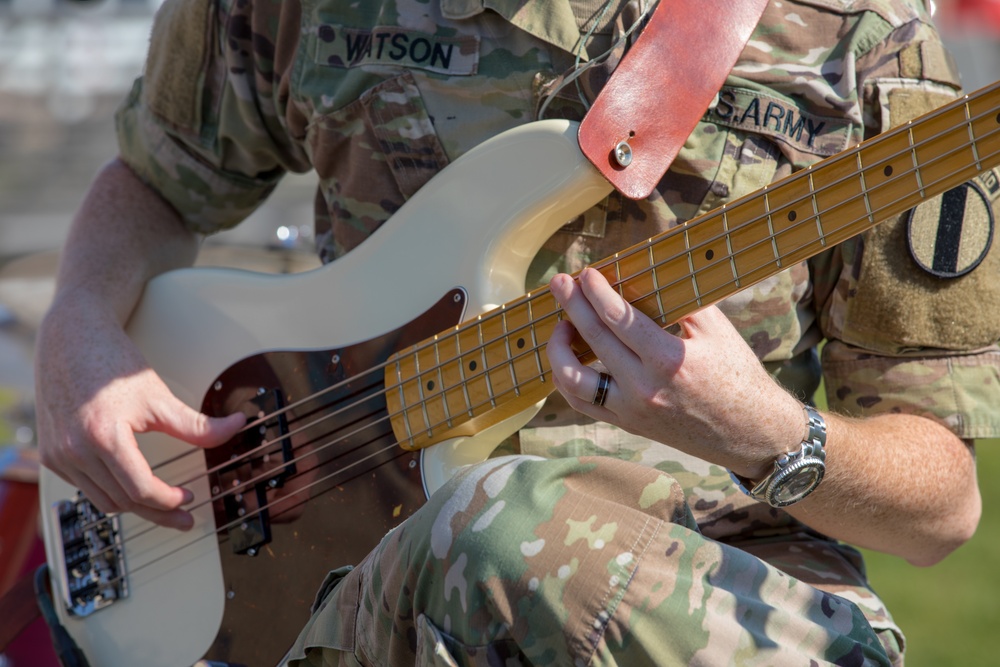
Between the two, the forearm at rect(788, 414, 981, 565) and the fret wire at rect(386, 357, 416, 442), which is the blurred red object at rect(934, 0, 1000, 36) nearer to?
the forearm at rect(788, 414, 981, 565)

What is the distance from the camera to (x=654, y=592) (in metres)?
0.94

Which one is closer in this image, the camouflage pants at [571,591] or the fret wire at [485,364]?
the camouflage pants at [571,591]

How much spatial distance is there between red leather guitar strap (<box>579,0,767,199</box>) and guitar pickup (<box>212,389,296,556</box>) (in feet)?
1.80

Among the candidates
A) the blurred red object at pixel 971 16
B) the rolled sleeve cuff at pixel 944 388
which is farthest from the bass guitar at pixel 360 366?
the blurred red object at pixel 971 16

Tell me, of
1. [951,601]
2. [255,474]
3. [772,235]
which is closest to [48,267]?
[255,474]

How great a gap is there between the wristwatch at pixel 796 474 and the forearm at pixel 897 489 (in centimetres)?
3

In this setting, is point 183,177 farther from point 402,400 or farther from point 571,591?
point 571,591

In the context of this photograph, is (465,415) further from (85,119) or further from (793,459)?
(85,119)

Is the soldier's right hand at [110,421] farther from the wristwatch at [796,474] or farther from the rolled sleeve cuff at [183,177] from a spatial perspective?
the wristwatch at [796,474]

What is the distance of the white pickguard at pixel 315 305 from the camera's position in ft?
4.11

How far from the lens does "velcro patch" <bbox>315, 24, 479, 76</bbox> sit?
4.44 ft

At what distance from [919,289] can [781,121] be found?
0.90ft

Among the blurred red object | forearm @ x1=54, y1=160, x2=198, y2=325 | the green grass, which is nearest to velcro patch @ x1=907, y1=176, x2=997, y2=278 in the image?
forearm @ x1=54, y1=160, x2=198, y2=325

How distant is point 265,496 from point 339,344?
0.23m
